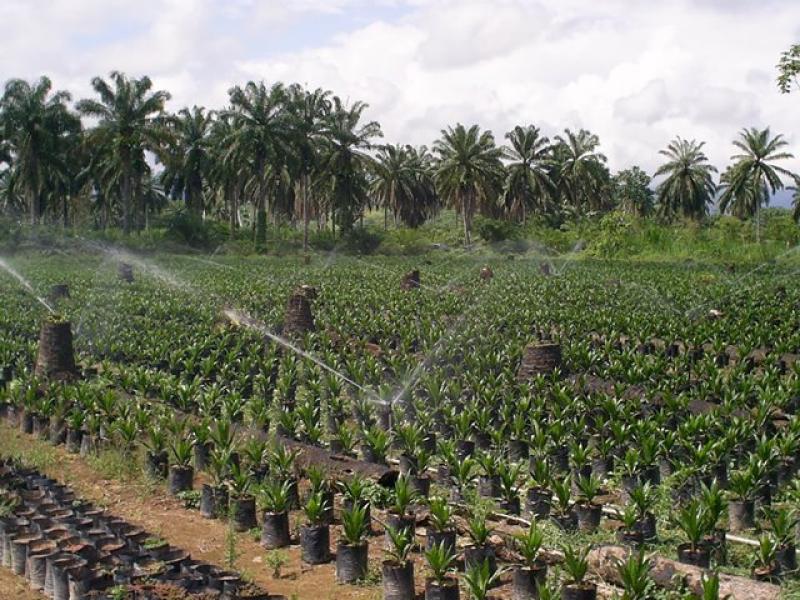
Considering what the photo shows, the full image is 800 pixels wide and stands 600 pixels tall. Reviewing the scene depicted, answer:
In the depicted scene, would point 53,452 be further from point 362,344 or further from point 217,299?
point 217,299

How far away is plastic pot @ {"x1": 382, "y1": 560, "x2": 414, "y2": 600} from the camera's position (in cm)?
680

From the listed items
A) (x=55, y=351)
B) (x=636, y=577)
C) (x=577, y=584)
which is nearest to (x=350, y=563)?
(x=577, y=584)

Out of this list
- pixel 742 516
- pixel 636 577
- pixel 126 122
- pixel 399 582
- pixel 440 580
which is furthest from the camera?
pixel 126 122

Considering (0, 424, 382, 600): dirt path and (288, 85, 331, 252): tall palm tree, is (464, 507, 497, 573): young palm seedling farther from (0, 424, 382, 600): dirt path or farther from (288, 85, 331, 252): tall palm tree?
(288, 85, 331, 252): tall palm tree

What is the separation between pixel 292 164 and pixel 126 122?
32.0ft

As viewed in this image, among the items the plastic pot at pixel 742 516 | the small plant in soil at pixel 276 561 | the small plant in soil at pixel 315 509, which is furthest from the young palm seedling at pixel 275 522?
the plastic pot at pixel 742 516

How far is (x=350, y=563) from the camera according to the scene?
24.2 feet

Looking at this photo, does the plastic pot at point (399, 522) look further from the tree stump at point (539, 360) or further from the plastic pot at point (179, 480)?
the tree stump at point (539, 360)

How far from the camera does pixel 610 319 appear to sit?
20828 mm

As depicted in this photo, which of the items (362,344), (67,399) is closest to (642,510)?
(67,399)

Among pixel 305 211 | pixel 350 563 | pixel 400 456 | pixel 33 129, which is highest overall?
pixel 33 129

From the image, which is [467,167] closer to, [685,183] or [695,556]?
[685,183]

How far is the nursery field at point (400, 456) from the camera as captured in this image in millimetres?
7168

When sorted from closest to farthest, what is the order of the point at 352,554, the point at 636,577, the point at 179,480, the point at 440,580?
the point at 636,577
the point at 440,580
the point at 352,554
the point at 179,480
